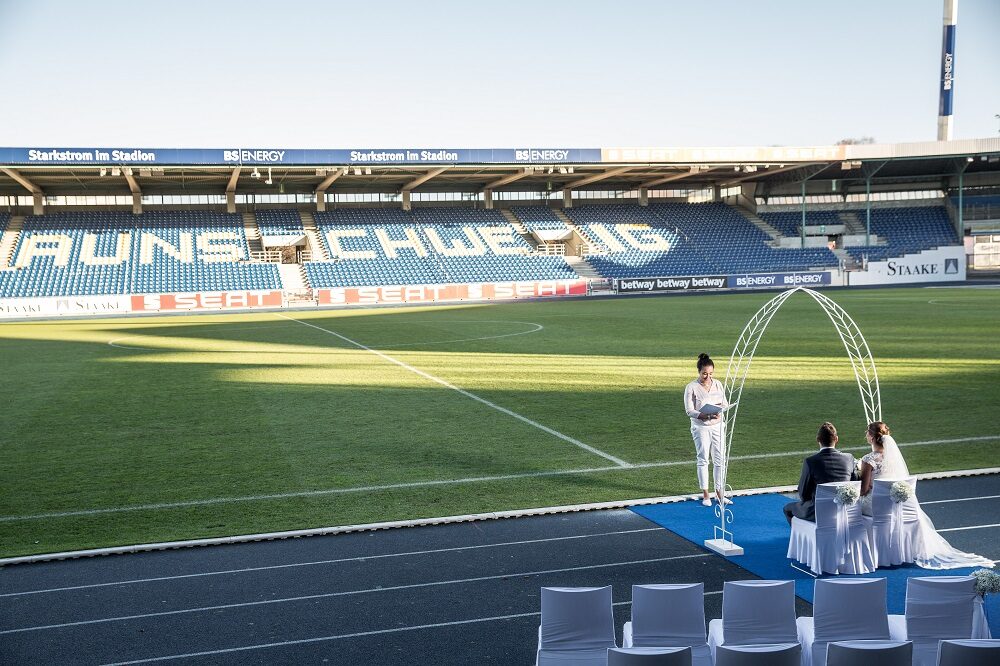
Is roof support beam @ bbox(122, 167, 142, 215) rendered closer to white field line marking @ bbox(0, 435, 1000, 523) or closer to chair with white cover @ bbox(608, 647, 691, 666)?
white field line marking @ bbox(0, 435, 1000, 523)

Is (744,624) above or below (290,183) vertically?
below

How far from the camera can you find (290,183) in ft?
217

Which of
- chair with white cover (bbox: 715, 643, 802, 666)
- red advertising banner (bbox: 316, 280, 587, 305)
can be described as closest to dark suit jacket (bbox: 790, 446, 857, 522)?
chair with white cover (bbox: 715, 643, 802, 666)

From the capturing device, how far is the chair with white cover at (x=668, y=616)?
5.77 m

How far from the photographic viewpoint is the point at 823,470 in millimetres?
8586

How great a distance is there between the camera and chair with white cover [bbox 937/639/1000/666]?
4.61 meters

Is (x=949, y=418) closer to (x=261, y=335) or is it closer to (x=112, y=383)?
(x=112, y=383)

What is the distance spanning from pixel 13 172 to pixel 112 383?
→ 40076mm

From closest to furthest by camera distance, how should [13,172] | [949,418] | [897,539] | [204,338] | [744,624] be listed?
[744,624] → [897,539] → [949,418] → [204,338] → [13,172]

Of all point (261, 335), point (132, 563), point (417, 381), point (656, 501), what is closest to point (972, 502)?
point (656, 501)

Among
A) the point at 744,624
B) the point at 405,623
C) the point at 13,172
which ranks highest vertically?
the point at 13,172

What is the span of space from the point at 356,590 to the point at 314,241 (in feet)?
188

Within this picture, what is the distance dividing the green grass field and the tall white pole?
4191 centimetres

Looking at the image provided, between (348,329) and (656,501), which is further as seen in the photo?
(348,329)
